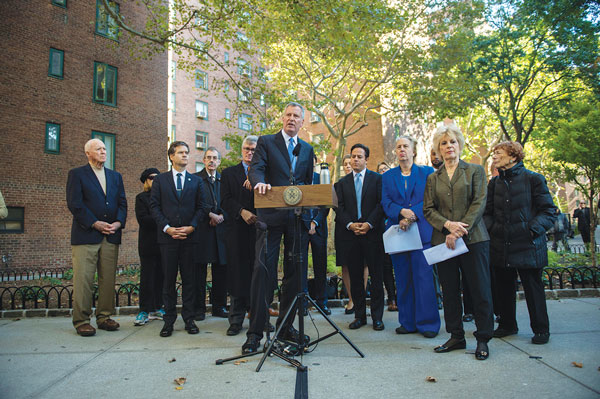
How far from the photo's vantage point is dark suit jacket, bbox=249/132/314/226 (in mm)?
4199

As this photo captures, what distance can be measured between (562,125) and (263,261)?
33.9 feet

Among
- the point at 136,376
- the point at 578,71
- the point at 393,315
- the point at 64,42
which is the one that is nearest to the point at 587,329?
the point at 393,315

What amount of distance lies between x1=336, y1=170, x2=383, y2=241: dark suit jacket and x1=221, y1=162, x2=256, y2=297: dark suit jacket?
1.35 m

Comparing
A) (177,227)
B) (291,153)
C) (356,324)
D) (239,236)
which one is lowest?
(356,324)

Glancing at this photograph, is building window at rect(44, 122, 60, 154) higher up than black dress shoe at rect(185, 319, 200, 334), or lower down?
higher up

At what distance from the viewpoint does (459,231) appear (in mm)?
4074

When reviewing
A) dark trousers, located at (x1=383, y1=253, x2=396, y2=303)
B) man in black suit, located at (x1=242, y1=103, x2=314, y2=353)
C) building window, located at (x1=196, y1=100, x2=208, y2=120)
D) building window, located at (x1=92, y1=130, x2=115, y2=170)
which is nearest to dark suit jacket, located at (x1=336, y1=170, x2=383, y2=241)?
dark trousers, located at (x1=383, y1=253, x2=396, y2=303)

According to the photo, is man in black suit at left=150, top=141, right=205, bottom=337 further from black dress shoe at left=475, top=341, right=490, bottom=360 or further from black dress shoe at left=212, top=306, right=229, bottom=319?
black dress shoe at left=475, top=341, right=490, bottom=360

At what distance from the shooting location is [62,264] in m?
16.1

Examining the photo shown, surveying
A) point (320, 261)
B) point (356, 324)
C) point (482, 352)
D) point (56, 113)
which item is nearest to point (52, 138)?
point (56, 113)

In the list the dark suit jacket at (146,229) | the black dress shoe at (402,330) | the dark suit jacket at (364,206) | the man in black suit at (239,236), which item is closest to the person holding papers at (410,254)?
the black dress shoe at (402,330)

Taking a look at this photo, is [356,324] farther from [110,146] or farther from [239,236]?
[110,146]

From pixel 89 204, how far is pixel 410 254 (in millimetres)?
4405

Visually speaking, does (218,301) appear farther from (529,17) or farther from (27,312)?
(529,17)
